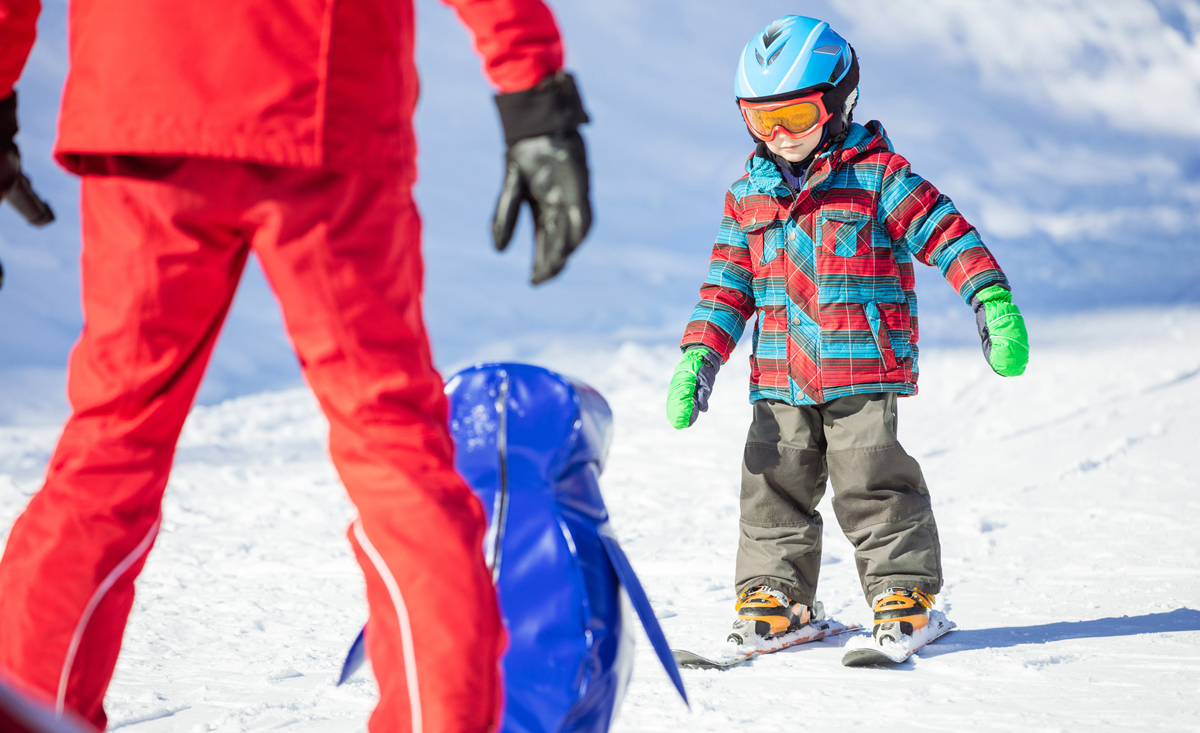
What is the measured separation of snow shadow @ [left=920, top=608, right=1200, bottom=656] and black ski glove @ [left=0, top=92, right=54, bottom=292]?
75.1 inches

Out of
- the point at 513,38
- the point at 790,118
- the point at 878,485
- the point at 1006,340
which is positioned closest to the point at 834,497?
the point at 878,485

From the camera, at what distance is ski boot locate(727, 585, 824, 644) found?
7.22 ft

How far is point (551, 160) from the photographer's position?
1094 mm

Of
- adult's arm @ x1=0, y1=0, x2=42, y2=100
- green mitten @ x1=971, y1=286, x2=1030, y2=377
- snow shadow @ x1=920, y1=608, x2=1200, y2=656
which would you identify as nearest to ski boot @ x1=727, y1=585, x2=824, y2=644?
snow shadow @ x1=920, y1=608, x2=1200, y2=656

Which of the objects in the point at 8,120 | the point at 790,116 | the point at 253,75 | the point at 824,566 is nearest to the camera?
the point at 253,75

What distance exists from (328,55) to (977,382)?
232 inches

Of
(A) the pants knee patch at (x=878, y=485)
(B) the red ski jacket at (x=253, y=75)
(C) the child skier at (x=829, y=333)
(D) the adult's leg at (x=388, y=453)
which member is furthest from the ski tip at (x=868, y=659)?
(B) the red ski jacket at (x=253, y=75)

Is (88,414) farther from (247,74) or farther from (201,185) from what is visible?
(247,74)

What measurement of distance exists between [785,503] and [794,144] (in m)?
0.85

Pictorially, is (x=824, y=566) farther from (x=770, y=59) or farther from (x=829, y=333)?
(x=770, y=59)

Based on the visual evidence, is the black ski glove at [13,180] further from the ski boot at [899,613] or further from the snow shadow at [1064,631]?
the snow shadow at [1064,631]

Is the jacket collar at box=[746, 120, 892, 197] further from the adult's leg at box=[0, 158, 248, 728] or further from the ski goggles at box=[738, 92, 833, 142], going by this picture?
the adult's leg at box=[0, 158, 248, 728]

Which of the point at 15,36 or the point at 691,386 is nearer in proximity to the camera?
the point at 15,36

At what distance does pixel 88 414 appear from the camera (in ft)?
3.40
